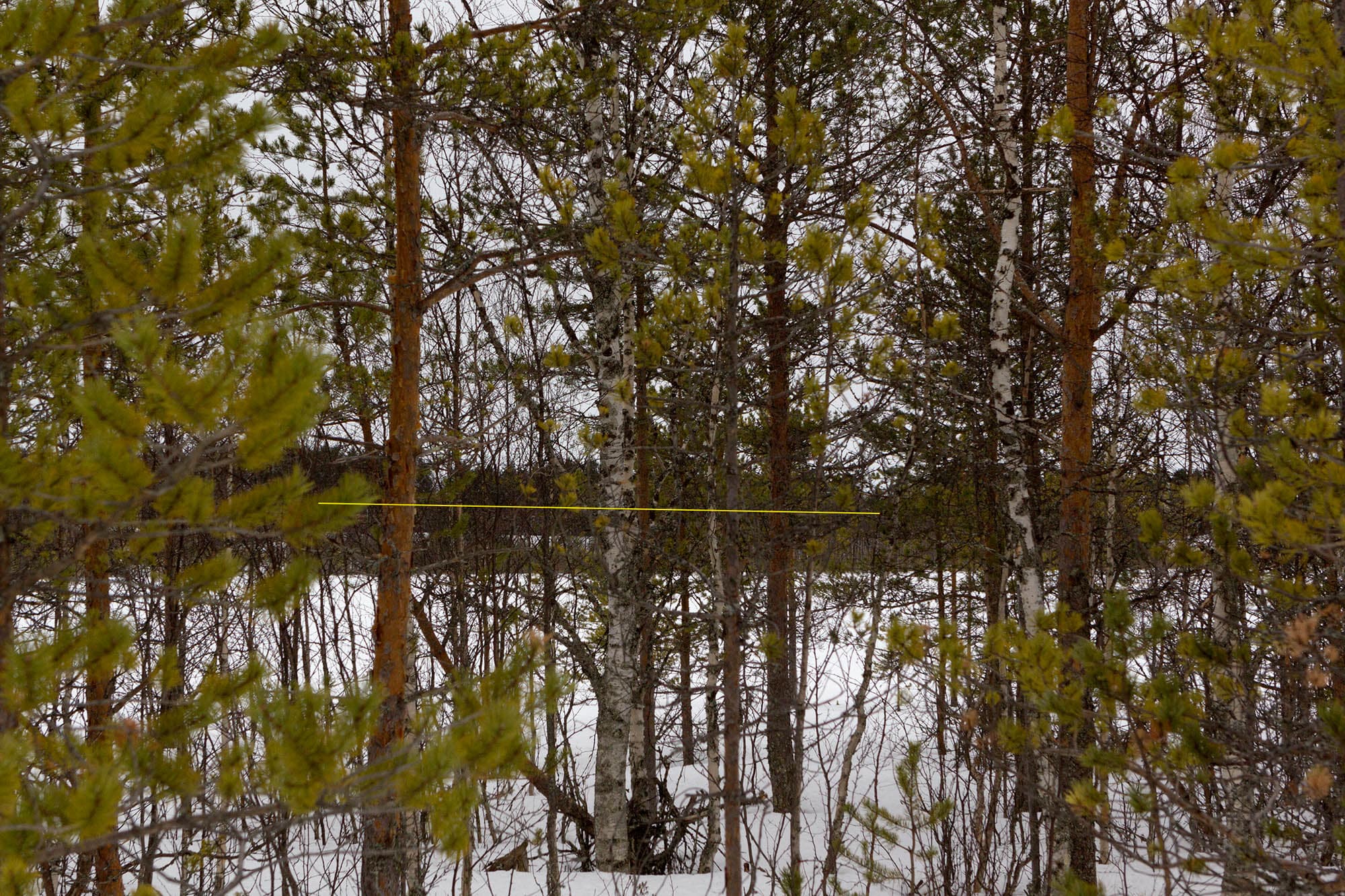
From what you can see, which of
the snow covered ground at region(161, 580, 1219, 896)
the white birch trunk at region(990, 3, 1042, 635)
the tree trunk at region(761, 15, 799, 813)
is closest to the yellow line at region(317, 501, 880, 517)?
the snow covered ground at region(161, 580, 1219, 896)

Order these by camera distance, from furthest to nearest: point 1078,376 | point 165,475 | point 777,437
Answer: point 777,437 → point 1078,376 → point 165,475

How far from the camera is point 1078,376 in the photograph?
5723 mm

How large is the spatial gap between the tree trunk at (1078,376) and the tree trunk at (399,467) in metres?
3.75

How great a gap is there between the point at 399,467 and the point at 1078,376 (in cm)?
406

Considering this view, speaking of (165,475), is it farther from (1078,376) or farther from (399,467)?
(1078,376)

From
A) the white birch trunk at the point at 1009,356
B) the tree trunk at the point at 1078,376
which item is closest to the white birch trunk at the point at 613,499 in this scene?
the white birch trunk at the point at 1009,356

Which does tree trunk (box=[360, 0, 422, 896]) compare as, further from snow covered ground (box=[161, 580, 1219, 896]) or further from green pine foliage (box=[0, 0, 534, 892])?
green pine foliage (box=[0, 0, 534, 892])

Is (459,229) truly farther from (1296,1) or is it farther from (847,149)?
(1296,1)

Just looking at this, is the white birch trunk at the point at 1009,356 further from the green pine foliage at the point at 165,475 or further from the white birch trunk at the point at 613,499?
the green pine foliage at the point at 165,475

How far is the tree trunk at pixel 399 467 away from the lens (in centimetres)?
449

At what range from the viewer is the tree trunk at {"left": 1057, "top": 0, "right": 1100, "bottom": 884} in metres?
5.61

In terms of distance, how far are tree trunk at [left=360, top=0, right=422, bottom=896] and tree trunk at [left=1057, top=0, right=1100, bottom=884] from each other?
375cm

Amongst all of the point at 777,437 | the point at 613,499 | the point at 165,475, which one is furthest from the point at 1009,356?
the point at 165,475

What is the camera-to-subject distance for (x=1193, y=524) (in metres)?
6.96
